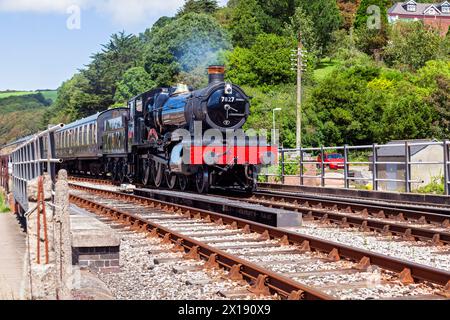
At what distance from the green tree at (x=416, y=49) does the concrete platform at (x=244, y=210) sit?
64159 millimetres

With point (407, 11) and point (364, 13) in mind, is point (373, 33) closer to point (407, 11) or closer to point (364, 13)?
point (364, 13)

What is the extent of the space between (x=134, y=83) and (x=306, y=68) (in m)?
18.9

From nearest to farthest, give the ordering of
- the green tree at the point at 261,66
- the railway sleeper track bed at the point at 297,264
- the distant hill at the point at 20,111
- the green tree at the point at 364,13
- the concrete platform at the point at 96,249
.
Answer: the railway sleeper track bed at the point at 297,264 < the concrete platform at the point at 96,249 < the green tree at the point at 261,66 < the distant hill at the point at 20,111 < the green tree at the point at 364,13

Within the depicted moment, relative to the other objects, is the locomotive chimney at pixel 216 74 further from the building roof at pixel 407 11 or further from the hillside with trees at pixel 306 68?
the building roof at pixel 407 11

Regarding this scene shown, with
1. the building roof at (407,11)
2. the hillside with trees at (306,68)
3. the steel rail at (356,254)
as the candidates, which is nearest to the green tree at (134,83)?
the hillside with trees at (306,68)

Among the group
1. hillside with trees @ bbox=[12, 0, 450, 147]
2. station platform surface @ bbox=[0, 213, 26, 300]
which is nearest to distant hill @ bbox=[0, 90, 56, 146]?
hillside with trees @ bbox=[12, 0, 450, 147]

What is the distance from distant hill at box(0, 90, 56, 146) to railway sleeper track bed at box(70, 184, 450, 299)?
7456 cm

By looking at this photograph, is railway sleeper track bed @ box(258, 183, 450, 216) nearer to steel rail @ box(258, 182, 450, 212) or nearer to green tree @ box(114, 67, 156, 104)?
steel rail @ box(258, 182, 450, 212)

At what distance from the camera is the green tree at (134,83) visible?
66.6 meters

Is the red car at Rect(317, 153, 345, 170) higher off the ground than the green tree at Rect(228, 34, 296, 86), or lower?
lower

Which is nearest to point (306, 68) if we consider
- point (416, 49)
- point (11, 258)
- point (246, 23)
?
point (416, 49)

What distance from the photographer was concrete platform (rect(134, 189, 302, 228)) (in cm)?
1243
